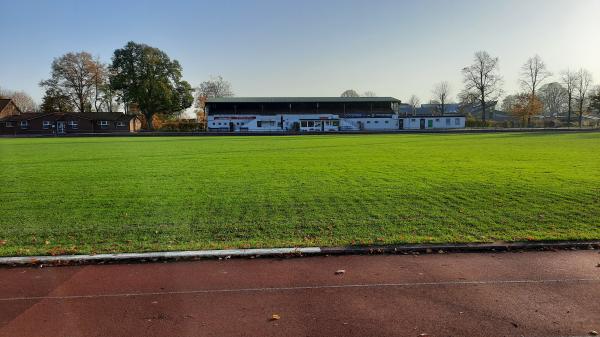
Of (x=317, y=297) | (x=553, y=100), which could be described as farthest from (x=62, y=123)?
(x=553, y=100)

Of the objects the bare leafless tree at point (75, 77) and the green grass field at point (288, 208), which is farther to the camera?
the bare leafless tree at point (75, 77)

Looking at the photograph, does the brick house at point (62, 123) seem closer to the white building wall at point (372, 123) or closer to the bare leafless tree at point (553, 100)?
the white building wall at point (372, 123)

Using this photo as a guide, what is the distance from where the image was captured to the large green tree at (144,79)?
83.4 m

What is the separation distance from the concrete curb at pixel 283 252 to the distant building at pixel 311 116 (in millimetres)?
75390

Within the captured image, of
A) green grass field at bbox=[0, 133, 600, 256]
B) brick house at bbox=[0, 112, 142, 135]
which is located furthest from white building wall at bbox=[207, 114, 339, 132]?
green grass field at bbox=[0, 133, 600, 256]

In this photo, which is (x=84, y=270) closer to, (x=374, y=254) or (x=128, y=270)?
(x=128, y=270)

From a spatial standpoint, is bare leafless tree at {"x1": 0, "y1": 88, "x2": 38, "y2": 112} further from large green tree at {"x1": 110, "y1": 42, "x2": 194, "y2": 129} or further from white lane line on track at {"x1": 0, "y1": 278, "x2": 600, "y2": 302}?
white lane line on track at {"x1": 0, "y1": 278, "x2": 600, "y2": 302}

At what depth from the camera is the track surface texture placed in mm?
4523

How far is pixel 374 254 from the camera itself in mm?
6871

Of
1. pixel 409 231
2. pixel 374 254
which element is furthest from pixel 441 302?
Answer: pixel 409 231

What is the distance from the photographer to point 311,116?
84.8m

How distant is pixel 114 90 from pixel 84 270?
88.3 m

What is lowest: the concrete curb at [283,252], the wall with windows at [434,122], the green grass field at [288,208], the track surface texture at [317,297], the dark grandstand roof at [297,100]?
the track surface texture at [317,297]

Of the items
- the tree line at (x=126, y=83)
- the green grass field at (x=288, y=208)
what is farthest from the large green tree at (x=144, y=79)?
the green grass field at (x=288, y=208)
